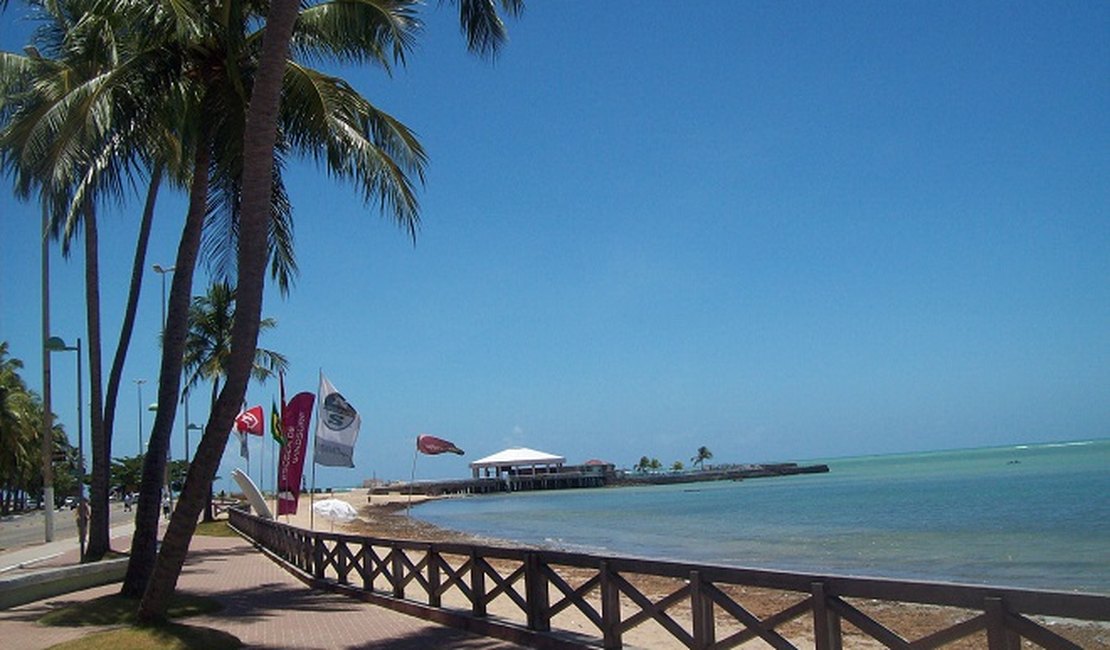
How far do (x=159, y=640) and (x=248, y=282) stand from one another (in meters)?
3.72

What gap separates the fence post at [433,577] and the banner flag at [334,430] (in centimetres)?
744

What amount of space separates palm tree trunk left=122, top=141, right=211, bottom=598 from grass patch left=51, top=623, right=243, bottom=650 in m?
3.87

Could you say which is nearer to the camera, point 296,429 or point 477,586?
point 477,586

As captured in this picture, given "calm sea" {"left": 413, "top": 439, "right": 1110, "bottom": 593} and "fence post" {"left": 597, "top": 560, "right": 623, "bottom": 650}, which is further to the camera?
"calm sea" {"left": 413, "top": 439, "right": 1110, "bottom": 593}

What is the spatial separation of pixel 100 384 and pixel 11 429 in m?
43.7

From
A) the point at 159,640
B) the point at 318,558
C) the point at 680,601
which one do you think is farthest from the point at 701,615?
the point at 318,558

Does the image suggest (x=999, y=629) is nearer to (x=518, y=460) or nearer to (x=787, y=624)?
(x=787, y=624)

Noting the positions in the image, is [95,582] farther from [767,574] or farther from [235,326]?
[767,574]

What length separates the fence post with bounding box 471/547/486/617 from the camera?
12047mm

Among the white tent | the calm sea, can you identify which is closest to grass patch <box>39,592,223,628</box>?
the calm sea

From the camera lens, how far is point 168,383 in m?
15.0

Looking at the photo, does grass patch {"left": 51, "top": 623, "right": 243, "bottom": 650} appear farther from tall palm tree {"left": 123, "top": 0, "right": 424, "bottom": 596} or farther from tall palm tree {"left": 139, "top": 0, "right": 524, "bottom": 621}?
tall palm tree {"left": 123, "top": 0, "right": 424, "bottom": 596}

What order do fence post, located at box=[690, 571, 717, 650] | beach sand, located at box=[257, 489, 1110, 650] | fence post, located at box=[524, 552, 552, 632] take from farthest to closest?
beach sand, located at box=[257, 489, 1110, 650] < fence post, located at box=[524, 552, 552, 632] < fence post, located at box=[690, 571, 717, 650]

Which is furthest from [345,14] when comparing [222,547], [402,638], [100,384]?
[222,547]
